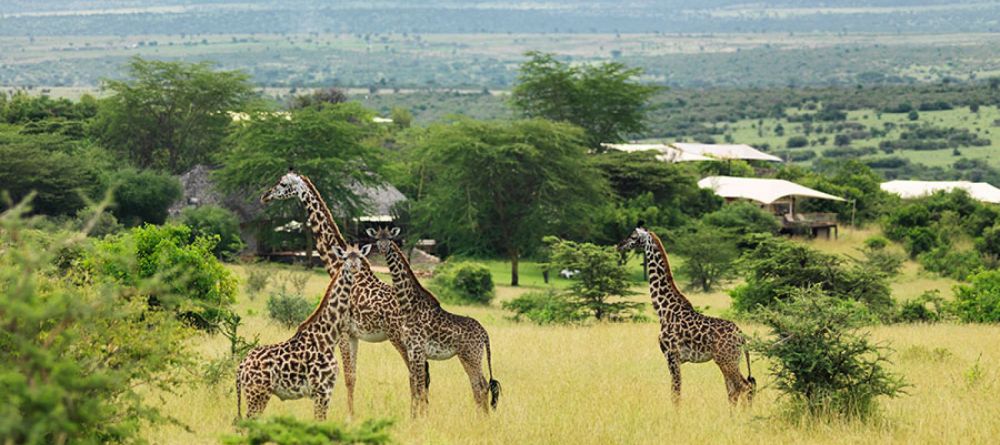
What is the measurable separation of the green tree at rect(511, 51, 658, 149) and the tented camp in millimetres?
7782

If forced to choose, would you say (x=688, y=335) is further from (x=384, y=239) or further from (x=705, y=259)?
(x=705, y=259)

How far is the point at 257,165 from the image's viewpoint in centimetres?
4991

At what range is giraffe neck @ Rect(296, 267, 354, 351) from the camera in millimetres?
11641

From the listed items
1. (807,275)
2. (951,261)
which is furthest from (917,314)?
(951,261)

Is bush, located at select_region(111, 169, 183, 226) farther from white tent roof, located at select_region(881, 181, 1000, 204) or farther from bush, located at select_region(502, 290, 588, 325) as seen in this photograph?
white tent roof, located at select_region(881, 181, 1000, 204)

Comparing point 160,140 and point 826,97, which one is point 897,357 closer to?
point 160,140

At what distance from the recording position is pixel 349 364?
1324 centimetres

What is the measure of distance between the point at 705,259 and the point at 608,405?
3529cm

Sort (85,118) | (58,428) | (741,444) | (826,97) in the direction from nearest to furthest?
1. (58,428)
2. (741,444)
3. (85,118)
4. (826,97)

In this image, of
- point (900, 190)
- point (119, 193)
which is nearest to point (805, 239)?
point (900, 190)

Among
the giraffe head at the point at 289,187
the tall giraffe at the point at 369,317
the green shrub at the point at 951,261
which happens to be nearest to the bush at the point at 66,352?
the tall giraffe at the point at 369,317

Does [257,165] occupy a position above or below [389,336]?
below

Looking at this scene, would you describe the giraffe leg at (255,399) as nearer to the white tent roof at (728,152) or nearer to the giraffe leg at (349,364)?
the giraffe leg at (349,364)

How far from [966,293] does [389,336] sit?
20629mm
